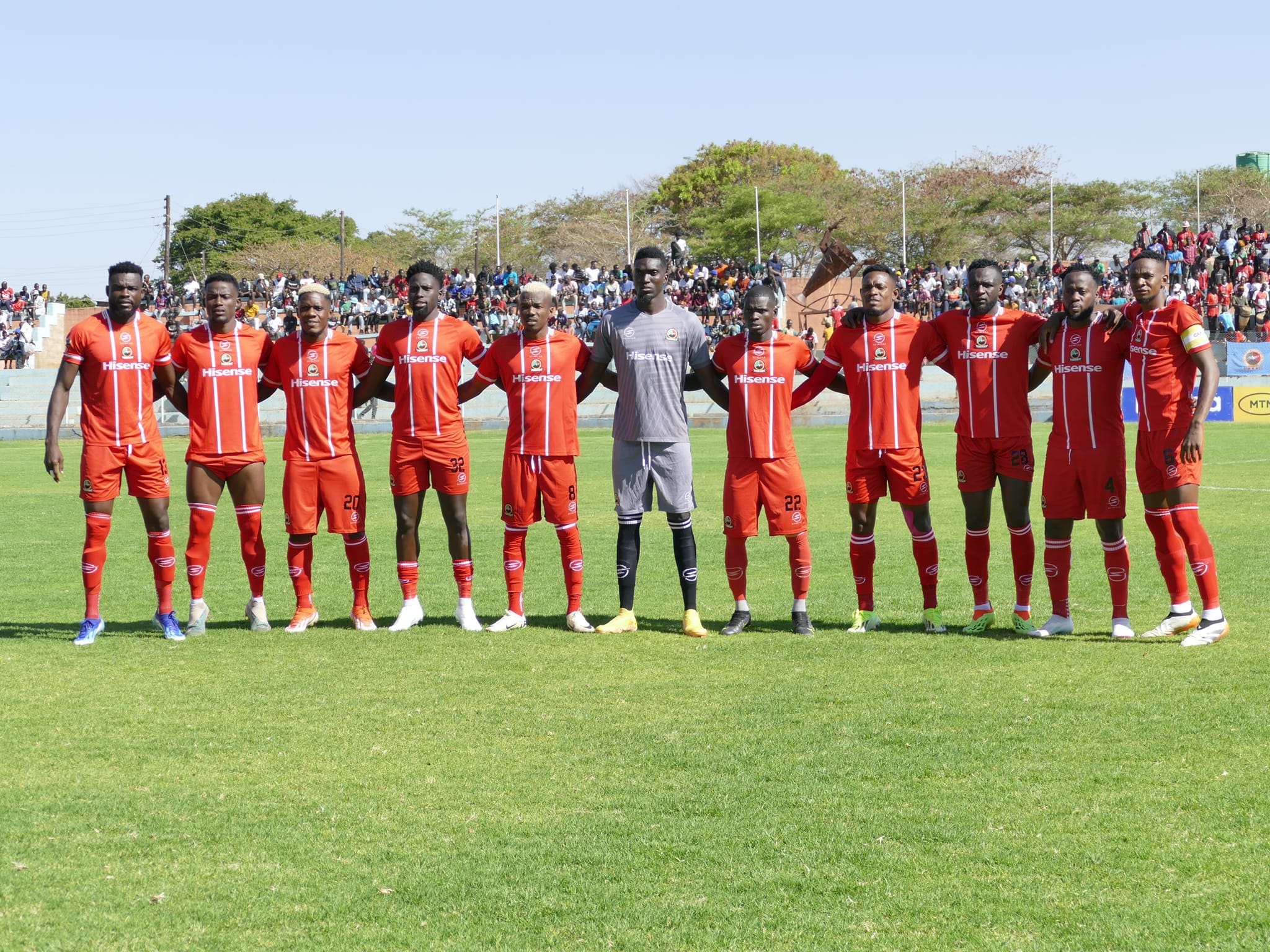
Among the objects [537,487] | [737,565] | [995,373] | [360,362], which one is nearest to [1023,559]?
[995,373]

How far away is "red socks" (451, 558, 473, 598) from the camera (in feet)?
29.6

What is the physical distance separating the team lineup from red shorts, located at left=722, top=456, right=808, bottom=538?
0.02 m

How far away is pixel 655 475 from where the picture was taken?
872cm

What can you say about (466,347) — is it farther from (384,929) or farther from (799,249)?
(799,249)

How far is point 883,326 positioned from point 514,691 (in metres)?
3.46

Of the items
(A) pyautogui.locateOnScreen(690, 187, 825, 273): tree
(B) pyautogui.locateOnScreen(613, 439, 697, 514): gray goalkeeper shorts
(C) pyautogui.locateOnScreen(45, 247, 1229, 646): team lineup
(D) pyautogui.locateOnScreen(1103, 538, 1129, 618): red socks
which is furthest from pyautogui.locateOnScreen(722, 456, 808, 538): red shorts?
(A) pyautogui.locateOnScreen(690, 187, 825, 273): tree

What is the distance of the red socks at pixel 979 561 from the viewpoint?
8609 millimetres

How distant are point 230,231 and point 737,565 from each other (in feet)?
263

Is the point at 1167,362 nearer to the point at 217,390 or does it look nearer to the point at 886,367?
the point at 886,367

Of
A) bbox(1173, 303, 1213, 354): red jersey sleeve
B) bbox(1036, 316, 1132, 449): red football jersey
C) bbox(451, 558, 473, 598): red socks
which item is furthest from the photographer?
bbox(451, 558, 473, 598): red socks

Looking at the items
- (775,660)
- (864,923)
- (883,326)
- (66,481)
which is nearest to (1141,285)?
(883,326)

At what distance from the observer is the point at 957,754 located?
566 centimetres

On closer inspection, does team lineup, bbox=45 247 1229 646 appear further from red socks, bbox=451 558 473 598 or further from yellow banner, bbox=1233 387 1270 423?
yellow banner, bbox=1233 387 1270 423

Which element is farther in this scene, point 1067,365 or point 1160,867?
point 1067,365
